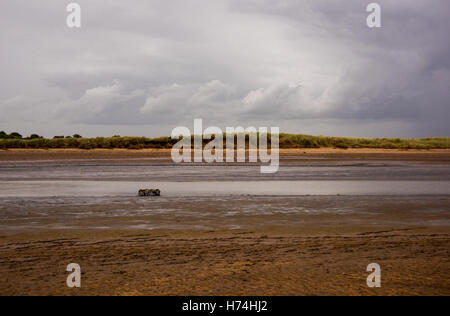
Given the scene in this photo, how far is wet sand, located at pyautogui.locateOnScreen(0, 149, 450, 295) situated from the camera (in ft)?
16.5

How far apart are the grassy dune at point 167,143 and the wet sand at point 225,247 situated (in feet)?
151

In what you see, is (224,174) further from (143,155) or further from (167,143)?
(167,143)

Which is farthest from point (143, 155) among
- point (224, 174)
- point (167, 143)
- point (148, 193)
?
point (148, 193)

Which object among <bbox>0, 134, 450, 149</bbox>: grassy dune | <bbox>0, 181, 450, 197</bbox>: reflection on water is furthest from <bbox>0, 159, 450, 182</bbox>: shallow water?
<bbox>0, 134, 450, 149</bbox>: grassy dune

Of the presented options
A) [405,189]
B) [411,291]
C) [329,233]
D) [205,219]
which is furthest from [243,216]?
[405,189]

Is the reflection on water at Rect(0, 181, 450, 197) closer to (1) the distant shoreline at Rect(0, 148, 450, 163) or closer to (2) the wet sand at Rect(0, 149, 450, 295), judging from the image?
(2) the wet sand at Rect(0, 149, 450, 295)

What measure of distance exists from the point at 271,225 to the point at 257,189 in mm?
7055

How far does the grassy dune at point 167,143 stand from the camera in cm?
5594

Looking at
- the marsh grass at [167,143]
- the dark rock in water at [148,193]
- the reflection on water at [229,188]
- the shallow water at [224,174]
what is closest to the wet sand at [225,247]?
the dark rock in water at [148,193]

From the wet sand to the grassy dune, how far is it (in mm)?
45892

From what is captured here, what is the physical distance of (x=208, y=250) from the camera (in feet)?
22.1

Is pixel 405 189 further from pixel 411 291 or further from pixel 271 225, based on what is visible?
pixel 411 291
